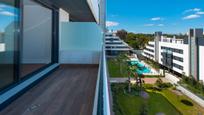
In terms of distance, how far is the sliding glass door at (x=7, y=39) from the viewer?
2933 mm

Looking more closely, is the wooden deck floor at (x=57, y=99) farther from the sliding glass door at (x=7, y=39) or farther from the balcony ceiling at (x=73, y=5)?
the balcony ceiling at (x=73, y=5)

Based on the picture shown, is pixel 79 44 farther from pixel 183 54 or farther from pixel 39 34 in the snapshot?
pixel 183 54

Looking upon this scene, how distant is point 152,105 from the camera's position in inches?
420

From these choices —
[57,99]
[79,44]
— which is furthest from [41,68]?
[79,44]

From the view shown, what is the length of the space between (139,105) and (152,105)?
74 cm

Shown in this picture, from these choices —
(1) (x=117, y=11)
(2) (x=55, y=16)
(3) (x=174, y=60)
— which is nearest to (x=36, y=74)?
(2) (x=55, y=16)

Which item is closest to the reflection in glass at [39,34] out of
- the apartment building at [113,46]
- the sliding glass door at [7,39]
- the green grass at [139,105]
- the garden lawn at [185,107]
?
the sliding glass door at [7,39]

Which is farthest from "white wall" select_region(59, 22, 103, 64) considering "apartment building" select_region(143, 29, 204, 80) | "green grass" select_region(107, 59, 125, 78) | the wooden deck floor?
"apartment building" select_region(143, 29, 204, 80)

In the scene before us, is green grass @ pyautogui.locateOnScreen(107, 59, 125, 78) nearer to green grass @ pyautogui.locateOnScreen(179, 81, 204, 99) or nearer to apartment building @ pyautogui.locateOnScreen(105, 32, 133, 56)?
apartment building @ pyautogui.locateOnScreen(105, 32, 133, 56)

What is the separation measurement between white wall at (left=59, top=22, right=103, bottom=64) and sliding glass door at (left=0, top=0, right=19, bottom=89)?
128 inches

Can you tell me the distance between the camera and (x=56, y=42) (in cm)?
608

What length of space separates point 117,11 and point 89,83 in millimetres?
35763

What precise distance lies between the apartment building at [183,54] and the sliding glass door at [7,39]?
19.5 meters

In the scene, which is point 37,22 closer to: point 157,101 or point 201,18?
point 157,101
